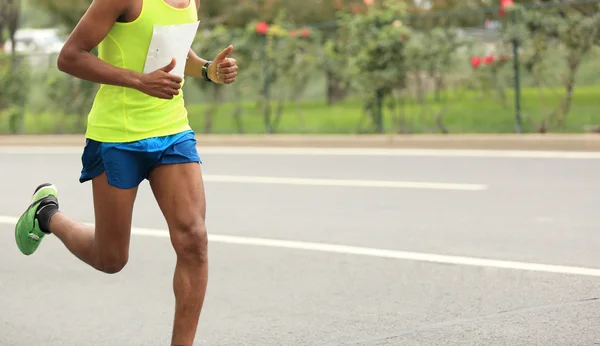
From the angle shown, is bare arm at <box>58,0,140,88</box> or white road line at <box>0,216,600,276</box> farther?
white road line at <box>0,216,600,276</box>

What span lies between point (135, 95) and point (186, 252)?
67 cm

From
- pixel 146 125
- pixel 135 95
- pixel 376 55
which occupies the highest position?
pixel 135 95

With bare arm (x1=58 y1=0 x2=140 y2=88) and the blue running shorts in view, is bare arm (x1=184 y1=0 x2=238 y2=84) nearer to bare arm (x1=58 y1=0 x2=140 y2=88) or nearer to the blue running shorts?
the blue running shorts

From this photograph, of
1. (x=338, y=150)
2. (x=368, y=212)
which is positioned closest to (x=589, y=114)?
(x=338, y=150)

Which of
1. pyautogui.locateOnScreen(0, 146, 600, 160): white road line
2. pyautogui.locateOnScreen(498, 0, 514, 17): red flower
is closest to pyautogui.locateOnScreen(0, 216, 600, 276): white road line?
pyautogui.locateOnScreen(0, 146, 600, 160): white road line

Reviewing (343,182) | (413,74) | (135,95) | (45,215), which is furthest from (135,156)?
(413,74)

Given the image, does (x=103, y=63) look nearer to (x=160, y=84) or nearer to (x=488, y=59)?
(x=160, y=84)

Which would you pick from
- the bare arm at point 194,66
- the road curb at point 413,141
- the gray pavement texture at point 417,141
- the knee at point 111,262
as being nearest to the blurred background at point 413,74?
the gray pavement texture at point 417,141

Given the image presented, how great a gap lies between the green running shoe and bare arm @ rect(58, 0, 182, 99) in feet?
4.18

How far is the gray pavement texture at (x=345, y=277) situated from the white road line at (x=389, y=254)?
0.39ft

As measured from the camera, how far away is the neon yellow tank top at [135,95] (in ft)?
15.7

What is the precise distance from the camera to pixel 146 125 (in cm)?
483

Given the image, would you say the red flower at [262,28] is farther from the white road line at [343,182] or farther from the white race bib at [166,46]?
the white race bib at [166,46]

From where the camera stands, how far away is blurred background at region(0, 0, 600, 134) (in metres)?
15.8
